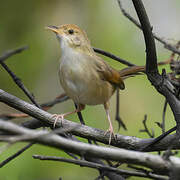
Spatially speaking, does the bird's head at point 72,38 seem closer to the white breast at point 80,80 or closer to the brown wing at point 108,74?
the white breast at point 80,80

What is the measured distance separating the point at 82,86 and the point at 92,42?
8.29ft

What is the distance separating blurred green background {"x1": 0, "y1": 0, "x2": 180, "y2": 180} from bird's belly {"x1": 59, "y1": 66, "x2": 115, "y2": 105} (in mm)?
1058

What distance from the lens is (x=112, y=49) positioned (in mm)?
5227

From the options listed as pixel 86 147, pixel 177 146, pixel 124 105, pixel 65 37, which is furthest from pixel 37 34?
pixel 86 147

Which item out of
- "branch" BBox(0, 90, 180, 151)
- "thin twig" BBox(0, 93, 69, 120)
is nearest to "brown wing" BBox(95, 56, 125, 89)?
"thin twig" BBox(0, 93, 69, 120)

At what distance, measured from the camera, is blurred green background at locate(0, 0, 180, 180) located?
499cm

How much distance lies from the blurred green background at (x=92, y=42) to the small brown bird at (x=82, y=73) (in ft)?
3.41

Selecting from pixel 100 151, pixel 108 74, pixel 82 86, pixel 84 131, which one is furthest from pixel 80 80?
pixel 100 151

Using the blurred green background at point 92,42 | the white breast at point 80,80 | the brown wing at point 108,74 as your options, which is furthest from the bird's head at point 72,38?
the blurred green background at point 92,42

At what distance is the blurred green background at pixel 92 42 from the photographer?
4.99m

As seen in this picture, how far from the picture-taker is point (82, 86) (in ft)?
11.1

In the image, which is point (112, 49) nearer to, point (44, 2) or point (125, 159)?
point (44, 2)

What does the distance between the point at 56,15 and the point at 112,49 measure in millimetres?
1353

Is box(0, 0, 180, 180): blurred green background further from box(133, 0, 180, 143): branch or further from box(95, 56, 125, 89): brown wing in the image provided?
box(133, 0, 180, 143): branch
